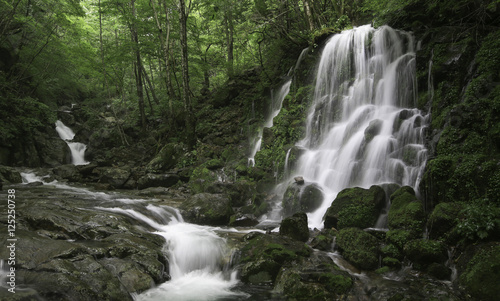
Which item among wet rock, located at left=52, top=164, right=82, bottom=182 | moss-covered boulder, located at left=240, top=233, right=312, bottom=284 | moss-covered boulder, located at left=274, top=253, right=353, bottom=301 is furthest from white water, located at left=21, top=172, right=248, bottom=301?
wet rock, located at left=52, top=164, right=82, bottom=182

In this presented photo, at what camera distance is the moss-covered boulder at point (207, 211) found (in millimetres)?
8969

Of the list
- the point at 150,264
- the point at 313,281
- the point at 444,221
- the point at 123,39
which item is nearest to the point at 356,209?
the point at 444,221

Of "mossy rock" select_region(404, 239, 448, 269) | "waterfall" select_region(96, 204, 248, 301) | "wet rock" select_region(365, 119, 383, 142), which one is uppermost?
"wet rock" select_region(365, 119, 383, 142)

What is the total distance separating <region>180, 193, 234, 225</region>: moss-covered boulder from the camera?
29.4ft

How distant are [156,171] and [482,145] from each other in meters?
13.1

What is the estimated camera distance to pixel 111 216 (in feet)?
24.1

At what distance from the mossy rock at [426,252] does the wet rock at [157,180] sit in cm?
1080

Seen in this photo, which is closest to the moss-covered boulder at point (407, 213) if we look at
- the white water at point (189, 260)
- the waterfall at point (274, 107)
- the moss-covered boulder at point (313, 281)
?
the moss-covered boulder at point (313, 281)

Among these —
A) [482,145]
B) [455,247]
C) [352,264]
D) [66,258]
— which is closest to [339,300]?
[352,264]

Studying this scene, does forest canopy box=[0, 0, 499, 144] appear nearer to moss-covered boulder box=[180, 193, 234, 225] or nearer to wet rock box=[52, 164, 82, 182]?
wet rock box=[52, 164, 82, 182]

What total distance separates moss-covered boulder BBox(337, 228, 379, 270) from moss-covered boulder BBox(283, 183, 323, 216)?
2.55 meters

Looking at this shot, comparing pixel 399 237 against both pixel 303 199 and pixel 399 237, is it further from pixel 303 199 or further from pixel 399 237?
pixel 303 199

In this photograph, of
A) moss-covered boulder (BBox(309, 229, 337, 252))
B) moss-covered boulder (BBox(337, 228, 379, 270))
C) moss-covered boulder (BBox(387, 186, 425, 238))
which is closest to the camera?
moss-covered boulder (BBox(337, 228, 379, 270))

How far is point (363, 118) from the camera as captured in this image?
11.1 metres
